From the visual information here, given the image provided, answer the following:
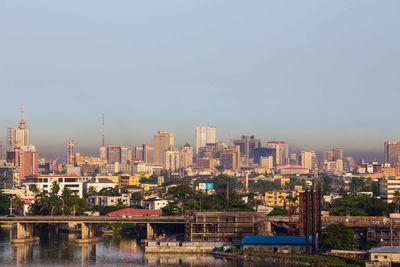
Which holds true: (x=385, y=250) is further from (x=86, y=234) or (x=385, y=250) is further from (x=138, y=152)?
(x=138, y=152)

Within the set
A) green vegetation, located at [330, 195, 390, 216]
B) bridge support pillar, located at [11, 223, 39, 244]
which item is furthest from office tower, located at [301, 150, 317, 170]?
bridge support pillar, located at [11, 223, 39, 244]

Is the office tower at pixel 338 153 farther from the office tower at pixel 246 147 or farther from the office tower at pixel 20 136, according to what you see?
the office tower at pixel 20 136

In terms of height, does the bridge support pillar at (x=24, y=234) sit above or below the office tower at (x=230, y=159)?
below

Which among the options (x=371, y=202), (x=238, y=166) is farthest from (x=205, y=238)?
(x=238, y=166)

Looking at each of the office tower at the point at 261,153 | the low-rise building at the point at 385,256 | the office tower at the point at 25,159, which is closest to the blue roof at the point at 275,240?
the low-rise building at the point at 385,256

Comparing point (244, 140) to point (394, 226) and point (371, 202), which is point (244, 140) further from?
point (394, 226)
